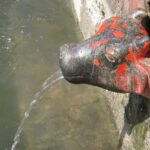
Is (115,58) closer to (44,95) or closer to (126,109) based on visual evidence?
(126,109)

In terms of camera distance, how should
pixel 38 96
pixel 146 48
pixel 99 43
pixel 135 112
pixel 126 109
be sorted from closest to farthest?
pixel 146 48, pixel 99 43, pixel 135 112, pixel 126 109, pixel 38 96

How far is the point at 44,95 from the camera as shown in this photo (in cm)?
450

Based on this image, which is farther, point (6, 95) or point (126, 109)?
point (6, 95)

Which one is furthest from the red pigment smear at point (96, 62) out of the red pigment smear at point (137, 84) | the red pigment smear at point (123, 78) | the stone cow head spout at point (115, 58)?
the red pigment smear at point (137, 84)

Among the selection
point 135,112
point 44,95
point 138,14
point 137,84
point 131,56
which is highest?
point 138,14

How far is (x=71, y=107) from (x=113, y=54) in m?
2.08

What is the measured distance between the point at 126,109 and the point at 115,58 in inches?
53.9

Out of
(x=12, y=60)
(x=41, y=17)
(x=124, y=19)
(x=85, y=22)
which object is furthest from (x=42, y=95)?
(x=124, y=19)

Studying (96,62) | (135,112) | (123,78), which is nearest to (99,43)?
(96,62)

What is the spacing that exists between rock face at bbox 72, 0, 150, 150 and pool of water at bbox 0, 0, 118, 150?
20 cm

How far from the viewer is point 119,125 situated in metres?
3.96

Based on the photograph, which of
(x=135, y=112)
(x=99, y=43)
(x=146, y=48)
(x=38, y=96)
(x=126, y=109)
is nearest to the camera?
(x=146, y=48)

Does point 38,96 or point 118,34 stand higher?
point 118,34

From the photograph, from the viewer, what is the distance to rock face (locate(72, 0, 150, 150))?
10.4ft
